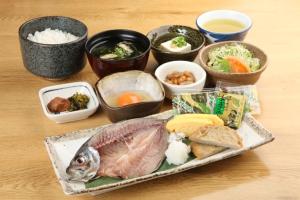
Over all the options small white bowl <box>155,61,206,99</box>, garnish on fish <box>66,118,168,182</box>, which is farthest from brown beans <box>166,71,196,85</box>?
garnish on fish <box>66,118,168,182</box>

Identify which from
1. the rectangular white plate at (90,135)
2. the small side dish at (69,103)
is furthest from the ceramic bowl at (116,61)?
the rectangular white plate at (90,135)

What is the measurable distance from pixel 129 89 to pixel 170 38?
13.7 inches

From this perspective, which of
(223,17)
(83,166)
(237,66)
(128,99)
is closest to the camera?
(83,166)

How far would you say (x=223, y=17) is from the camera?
84.1 inches

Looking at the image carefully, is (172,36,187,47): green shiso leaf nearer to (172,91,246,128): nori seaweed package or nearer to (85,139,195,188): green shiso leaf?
(172,91,246,128): nori seaweed package

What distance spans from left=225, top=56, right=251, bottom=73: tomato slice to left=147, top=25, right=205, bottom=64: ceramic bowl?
139mm

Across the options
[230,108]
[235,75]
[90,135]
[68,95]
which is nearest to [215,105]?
[230,108]

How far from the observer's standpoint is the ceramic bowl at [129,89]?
160 cm

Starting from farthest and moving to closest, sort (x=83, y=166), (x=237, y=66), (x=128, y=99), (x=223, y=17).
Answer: (x=223, y=17), (x=237, y=66), (x=128, y=99), (x=83, y=166)

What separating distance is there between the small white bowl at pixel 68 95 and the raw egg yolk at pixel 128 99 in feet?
0.26

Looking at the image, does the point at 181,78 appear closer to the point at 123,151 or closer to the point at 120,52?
the point at 120,52

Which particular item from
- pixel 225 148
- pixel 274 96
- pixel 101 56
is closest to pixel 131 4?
pixel 101 56

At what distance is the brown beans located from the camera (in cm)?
174

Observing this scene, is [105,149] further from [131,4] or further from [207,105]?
[131,4]
